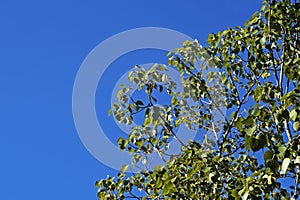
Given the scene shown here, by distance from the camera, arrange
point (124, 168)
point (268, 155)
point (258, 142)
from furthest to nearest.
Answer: point (124, 168) → point (268, 155) → point (258, 142)

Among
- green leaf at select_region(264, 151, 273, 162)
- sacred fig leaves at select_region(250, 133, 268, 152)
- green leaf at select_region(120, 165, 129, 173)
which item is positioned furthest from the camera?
green leaf at select_region(120, 165, 129, 173)

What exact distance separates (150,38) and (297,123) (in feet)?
7.40

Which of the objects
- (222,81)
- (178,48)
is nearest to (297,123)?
(222,81)

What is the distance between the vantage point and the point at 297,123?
2.73 m

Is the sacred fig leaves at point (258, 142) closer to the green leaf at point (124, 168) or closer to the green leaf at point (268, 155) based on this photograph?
the green leaf at point (268, 155)

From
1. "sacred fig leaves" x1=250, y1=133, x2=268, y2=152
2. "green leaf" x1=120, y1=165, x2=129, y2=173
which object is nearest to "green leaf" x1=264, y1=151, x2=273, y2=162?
"sacred fig leaves" x1=250, y1=133, x2=268, y2=152

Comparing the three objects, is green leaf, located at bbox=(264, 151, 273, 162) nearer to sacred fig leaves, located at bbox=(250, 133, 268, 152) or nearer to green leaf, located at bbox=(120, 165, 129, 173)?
sacred fig leaves, located at bbox=(250, 133, 268, 152)

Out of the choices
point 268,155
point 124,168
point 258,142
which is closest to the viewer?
point 258,142

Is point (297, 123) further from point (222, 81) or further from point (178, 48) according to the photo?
point (178, 48)

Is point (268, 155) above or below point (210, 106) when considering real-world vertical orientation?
below

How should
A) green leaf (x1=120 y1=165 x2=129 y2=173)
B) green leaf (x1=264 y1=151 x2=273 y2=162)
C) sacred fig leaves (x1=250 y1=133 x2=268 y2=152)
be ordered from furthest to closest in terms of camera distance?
green leaf (x1=120 y1=165 x2=129 y2=173), green leaf (x1=264 y1=151 x2=273 y2=162), sacred fig leaves (x1=250 y1=133 x2=268 y2=152)

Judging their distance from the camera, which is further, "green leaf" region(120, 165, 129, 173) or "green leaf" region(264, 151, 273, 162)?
"green leaf" region(120, 165, 129, 173)

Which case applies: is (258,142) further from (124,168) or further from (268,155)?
(124,168)

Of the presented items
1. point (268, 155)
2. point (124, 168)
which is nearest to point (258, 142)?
point (268, 155)
